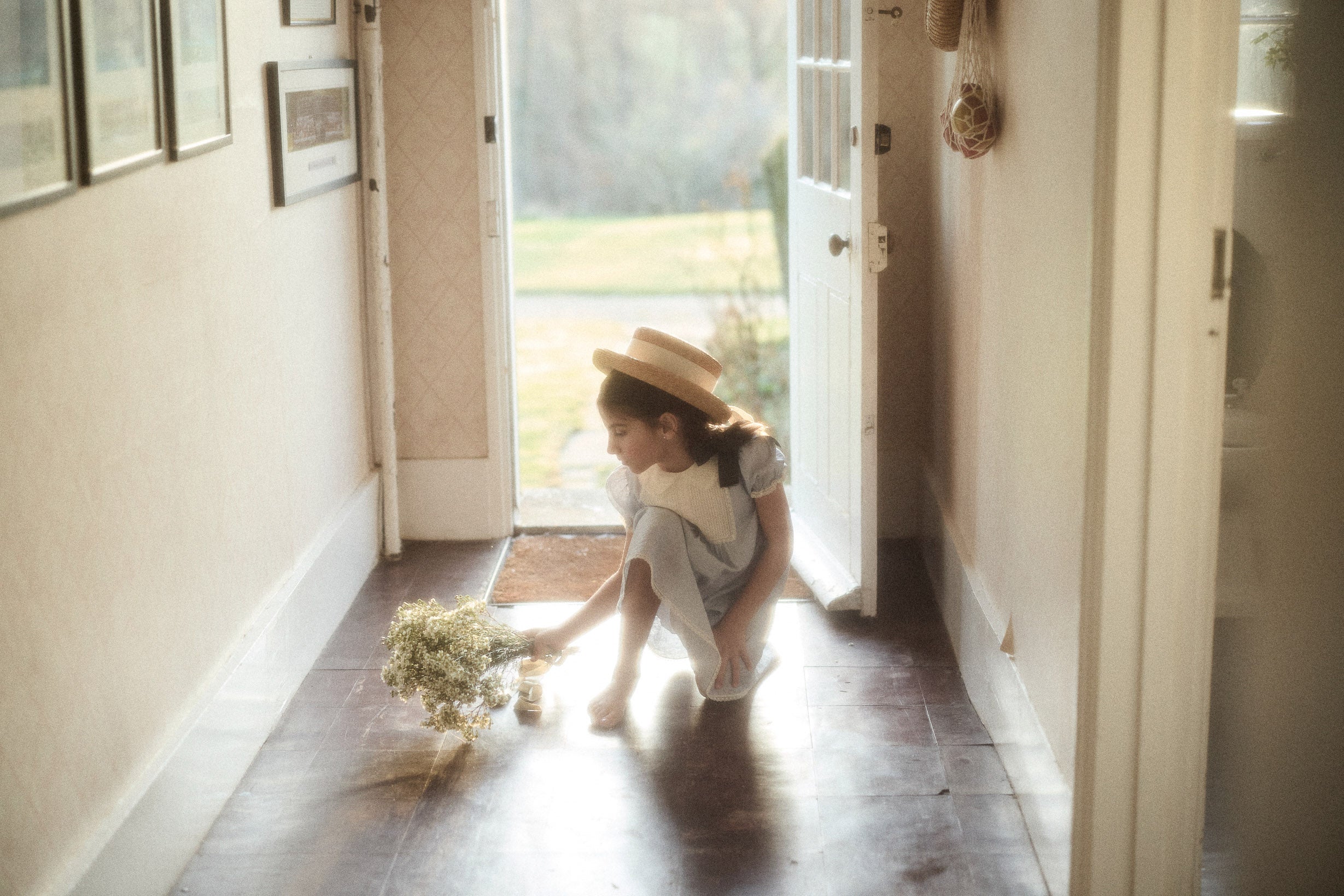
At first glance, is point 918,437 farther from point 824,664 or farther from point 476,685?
point 476,685

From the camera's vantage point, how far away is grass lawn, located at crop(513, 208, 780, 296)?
32.1 feet

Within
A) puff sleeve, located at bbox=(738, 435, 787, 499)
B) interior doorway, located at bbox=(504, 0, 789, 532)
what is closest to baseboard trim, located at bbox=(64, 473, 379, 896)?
puff sleeve, located at bbox=(738, 435, 787, 499)

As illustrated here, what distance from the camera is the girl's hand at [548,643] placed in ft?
10.3

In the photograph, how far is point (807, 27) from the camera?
4078 millimetres

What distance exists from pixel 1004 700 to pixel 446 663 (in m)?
1.20

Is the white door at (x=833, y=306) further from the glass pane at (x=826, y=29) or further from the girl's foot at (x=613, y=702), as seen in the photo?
the girl's foot at (x=613, y=702)

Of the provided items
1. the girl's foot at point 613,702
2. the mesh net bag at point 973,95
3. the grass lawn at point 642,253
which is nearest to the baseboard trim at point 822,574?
the girl's foot at point 613,702

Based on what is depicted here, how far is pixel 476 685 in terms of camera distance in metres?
3.01

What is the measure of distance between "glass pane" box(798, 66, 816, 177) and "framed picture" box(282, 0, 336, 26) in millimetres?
1417

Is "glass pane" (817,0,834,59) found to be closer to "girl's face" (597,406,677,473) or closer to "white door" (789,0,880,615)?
"white door" (789,0,880,615)

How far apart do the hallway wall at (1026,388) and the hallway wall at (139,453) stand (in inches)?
64.1

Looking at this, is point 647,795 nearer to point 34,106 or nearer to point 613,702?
point 613,702

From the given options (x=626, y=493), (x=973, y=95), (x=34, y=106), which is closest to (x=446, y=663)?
(x=626, y=493)

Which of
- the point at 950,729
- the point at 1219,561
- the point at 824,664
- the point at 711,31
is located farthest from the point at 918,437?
the point at 711,31
